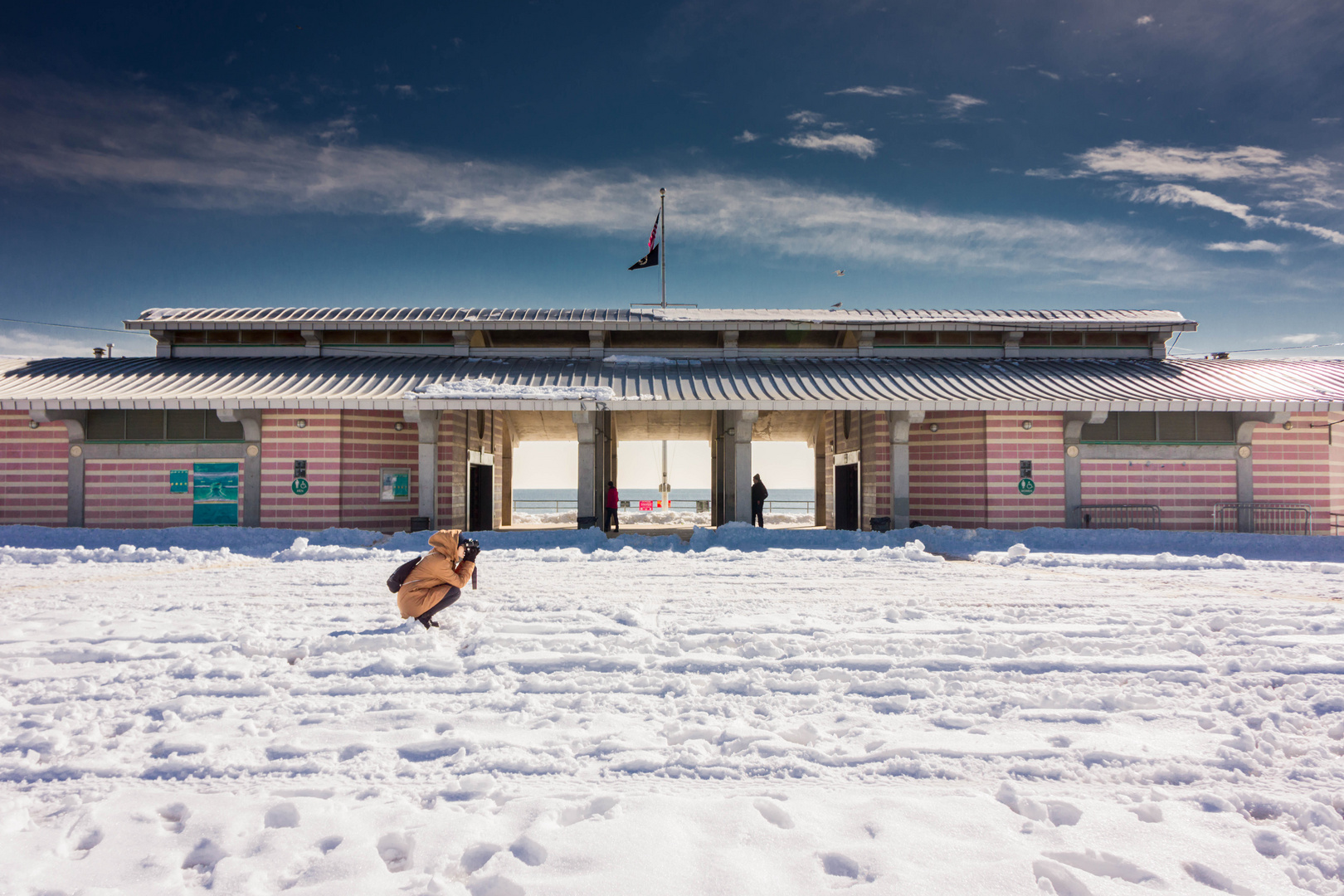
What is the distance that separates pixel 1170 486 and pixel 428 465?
1962cm

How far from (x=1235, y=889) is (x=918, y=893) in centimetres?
141

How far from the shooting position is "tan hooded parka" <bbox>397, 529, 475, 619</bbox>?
688 centimetres

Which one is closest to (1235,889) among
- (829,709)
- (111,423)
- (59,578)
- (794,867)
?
(794,867)

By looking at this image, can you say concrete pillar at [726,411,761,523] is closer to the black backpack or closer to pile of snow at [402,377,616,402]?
pile of snow at [402,377,616,402]

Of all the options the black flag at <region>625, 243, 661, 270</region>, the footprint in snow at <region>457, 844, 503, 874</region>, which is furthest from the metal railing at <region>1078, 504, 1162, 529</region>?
the footprint in snow at <region>457, 844, 503, 874</region>

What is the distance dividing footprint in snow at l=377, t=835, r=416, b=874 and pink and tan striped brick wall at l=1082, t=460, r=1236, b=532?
61.6 feet

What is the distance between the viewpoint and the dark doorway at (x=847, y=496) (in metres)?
20.9

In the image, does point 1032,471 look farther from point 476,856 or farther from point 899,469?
point 476,856

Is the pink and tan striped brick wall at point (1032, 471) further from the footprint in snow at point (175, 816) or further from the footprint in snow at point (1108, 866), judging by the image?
the footprint in snow at point (175, 816)

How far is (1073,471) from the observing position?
57.3 ft

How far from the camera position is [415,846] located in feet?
10.5

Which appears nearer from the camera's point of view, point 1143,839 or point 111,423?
point 1143,839

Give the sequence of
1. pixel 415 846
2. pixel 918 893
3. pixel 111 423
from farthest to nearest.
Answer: pixel 111 423 < pixel 415 846 < pixel 918 893

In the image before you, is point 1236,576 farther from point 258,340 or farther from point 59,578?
point 258,340
